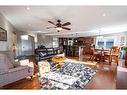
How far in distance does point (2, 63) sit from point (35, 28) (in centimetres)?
190

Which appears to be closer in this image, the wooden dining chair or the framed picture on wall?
the framed picture on wall

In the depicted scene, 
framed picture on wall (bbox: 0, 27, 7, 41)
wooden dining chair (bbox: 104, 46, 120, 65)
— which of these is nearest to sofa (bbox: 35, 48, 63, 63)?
framed picture on wall (bbox: 0, 27, 7, 41)

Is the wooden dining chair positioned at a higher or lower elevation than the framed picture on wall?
lower

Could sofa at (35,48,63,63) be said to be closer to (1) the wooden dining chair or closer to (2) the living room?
(2) the living room

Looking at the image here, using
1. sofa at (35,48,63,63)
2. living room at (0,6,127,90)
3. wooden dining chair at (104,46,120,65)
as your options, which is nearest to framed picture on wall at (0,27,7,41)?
living room at (0,6,127,90)

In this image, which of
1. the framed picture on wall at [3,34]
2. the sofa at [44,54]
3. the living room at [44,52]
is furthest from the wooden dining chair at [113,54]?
the framed picture on wall at [3,34]

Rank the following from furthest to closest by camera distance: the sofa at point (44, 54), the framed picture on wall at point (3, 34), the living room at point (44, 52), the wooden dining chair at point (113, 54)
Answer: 1. the wooden dining chair at point (113, 54)
2. the sofa at point (44, 54)
3. the framed picture on wall at point (3, 34)
4. the living room at point (44, 52)

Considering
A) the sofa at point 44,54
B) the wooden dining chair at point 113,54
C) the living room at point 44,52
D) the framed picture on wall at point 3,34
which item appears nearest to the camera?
the living room at point 44,52

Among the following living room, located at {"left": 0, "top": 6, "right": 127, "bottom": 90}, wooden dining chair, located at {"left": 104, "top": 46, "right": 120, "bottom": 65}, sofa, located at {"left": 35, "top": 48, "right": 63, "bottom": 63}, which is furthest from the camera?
wooden dining chair, located at {"left": 104, "top": 46, "right": 120, "bottom": 65}

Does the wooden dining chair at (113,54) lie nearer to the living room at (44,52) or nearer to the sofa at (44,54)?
the living room at (44,52)

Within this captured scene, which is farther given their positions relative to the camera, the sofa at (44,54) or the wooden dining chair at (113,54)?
the wooden dining chair at (113,54)

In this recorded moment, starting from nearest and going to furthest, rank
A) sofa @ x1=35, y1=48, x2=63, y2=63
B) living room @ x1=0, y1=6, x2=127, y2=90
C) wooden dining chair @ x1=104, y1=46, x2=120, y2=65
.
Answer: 1. living room @ x1=0, y1=6, x2=127, y2=90
2. sofa @ x1=35, y1=48, x2=63, y2=63
3. wooden dining chair @ x1=104, y1=46, x2=120, y2=65
